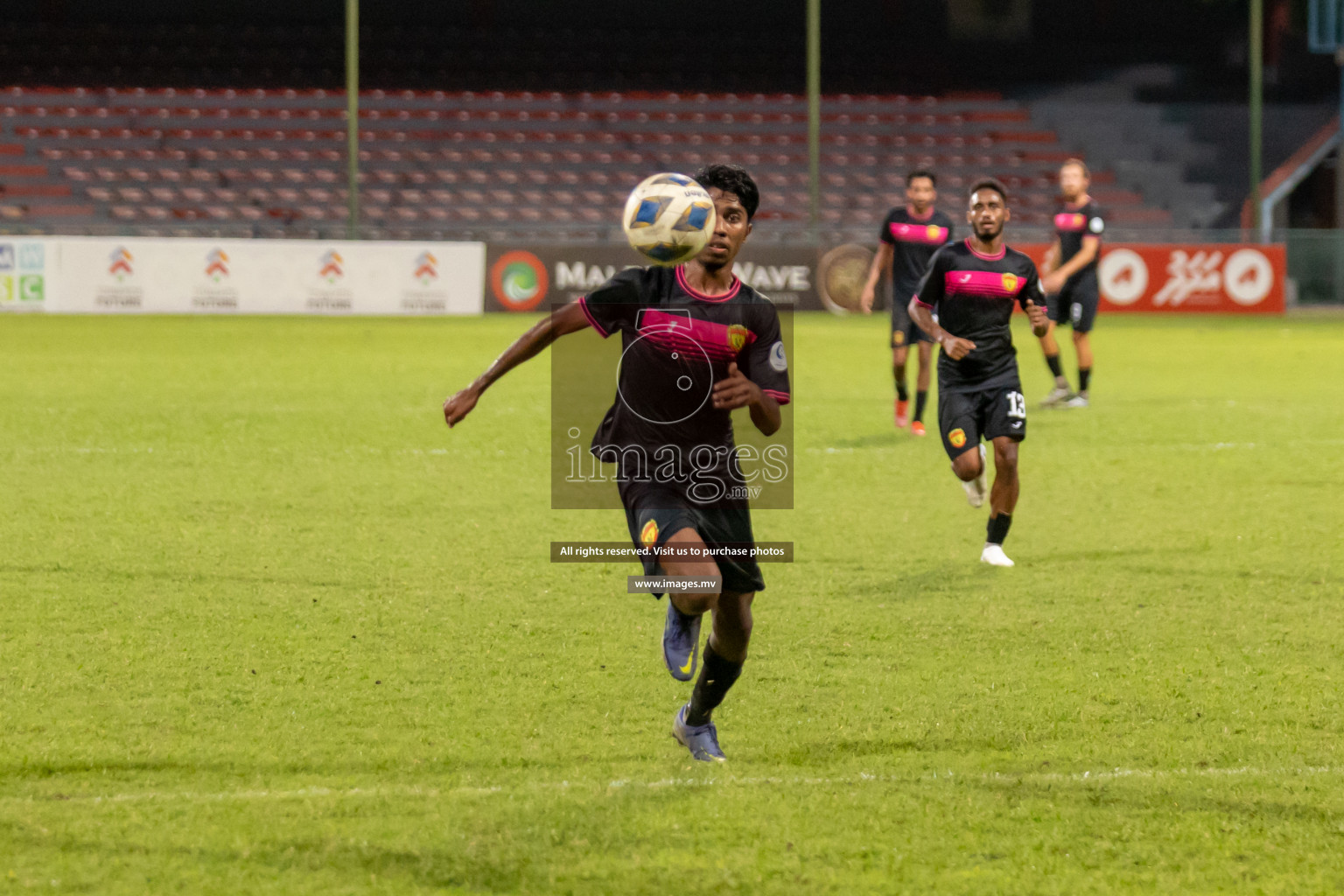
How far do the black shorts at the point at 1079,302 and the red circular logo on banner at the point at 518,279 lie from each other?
482 inches

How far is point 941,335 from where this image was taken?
7809mm

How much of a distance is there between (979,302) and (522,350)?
412 centimetres

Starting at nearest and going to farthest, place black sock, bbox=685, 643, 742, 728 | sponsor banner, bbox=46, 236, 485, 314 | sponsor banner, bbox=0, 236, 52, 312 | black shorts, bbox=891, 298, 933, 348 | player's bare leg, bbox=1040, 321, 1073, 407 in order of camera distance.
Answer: black sock, bbox=685, 643, 742, 728
black shorts, bbox=891, 298, 933, 348
player's bare leg, bbox=1040, 321, 1073, 407
sponsor banner, bbox=0, 236, 52, 312
sponsor banner, bbox=46, 236, 485, 314

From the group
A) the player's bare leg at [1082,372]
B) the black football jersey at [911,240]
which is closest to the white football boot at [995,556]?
the black football jersey at [911,240]

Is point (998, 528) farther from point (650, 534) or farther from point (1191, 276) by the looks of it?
point (1191, 276)

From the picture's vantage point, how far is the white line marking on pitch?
13.5 ft

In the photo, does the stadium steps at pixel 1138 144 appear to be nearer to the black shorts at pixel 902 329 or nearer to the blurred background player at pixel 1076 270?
the blurred background player at pixel 1076 270

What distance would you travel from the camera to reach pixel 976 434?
780 centimetres

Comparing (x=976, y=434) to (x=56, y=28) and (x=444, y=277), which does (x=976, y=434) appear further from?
(x=56, y=28)

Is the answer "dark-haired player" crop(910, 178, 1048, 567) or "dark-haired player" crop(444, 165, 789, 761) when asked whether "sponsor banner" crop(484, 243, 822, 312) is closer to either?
"dark-haired player" crop(910, 178, 1048, 567)

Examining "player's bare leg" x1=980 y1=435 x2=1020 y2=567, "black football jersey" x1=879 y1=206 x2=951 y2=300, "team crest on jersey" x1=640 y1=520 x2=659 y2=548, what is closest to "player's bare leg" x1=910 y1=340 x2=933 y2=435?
"black football jersey" x1=879 y1=206 x2=951 y2=300

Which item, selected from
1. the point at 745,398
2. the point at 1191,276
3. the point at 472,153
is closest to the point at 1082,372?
the point at 745,398

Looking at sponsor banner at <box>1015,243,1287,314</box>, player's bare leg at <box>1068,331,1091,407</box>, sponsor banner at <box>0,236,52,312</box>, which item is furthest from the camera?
sponsor banner at <box>1015,243,1287,314</box>

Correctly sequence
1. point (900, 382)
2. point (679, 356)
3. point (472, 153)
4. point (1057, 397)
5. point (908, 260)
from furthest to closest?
point (472, 153) → point (1057, 397) → point (900, 382) → point (908, 260) → point (679, 356)
